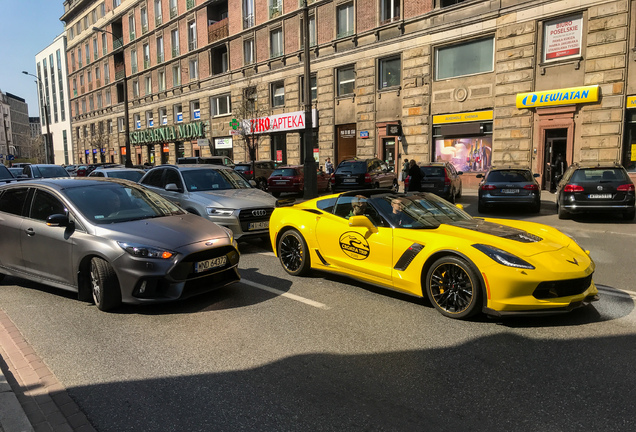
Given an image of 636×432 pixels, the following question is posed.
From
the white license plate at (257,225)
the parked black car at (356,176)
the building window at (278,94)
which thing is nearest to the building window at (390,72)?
the parked black car at (356,176)

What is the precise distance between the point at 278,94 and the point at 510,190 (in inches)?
870

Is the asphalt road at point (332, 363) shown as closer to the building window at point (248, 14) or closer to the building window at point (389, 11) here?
the building window at point (389, 11)

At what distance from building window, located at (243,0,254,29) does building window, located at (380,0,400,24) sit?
471 inches

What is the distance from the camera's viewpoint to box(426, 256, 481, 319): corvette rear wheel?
469cm

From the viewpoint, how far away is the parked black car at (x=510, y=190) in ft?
44.5

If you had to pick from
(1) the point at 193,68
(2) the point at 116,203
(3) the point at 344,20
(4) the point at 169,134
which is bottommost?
(2) the point at 116,203

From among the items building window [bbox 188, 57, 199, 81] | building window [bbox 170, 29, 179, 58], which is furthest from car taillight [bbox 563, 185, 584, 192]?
building window [bbox 170, 29, 179, 58]

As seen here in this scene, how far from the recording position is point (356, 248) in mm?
5926

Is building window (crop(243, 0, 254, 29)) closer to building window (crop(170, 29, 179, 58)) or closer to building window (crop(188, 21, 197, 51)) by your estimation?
building window (crop(188, 21, 197, 51))

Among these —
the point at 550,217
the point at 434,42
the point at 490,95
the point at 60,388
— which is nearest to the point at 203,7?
the point at 434,42

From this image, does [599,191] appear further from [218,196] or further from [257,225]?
[218,196]

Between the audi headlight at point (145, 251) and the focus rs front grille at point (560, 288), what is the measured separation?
151 inches

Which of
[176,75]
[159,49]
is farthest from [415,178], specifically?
[159,49]

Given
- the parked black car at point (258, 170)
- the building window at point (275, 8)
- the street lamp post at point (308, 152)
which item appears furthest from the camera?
the building window at point (275, 8)
